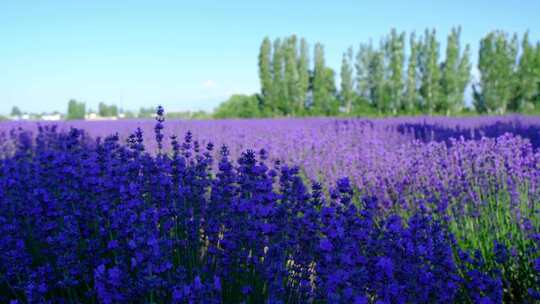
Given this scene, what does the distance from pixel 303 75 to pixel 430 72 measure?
7.11m

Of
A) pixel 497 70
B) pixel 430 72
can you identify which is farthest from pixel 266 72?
pixel 497 70

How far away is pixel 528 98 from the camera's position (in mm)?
26281

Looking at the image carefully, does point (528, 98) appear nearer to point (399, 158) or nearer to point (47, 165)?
point (399, 158)

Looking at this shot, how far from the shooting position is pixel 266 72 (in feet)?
96.8

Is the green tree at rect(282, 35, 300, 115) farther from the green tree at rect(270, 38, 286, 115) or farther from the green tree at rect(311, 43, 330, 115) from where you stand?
the green tree at rect(311, 43, 330, 115)

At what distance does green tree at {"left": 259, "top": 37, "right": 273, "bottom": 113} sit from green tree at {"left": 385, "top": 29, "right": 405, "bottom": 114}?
691 centimetres

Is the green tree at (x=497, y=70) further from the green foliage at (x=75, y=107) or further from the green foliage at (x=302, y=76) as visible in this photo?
the green foliage at (x=75, y=107)

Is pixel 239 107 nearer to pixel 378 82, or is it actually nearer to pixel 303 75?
pixel 303 75

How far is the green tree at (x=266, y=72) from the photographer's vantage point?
29.2m

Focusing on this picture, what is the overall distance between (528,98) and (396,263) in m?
28.0

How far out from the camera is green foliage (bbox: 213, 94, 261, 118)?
96.2ft

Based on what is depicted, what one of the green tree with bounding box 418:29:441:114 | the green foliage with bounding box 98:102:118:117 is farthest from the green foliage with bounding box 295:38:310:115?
the green foliage with bounding box 98:102:118:117

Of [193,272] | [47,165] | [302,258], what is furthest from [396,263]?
[47,165]

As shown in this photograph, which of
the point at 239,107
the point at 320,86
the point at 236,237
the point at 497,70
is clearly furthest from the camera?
Answer: the point at 239,107
